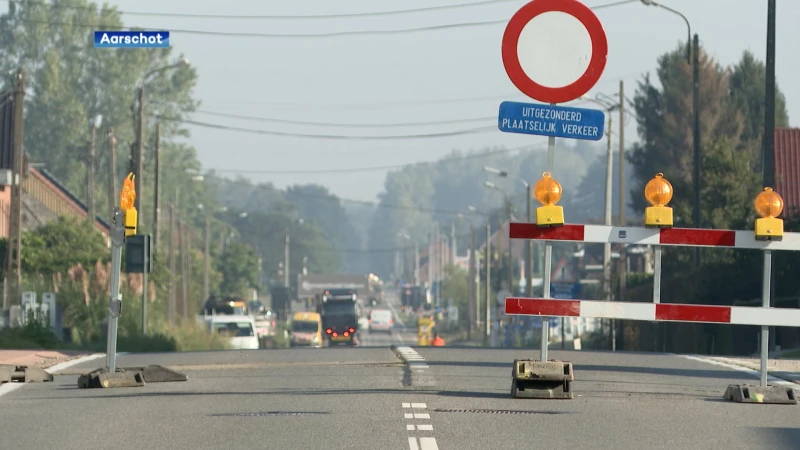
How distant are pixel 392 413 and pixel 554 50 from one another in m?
3.28

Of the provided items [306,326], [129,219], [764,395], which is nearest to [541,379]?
[764,395]

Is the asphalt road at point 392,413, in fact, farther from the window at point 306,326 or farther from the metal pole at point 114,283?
the window at point 306,326

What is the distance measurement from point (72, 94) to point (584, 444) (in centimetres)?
9516

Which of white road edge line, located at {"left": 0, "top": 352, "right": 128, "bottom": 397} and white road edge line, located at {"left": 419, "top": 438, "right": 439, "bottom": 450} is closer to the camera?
white road edge line, located at {"left": 419, "top": 438, "right": 439, "bottom": 450}

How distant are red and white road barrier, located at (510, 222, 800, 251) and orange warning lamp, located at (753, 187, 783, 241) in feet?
0.30

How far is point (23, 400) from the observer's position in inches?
484

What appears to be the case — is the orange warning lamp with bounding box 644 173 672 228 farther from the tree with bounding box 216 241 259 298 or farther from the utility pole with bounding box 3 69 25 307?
the tree with bounding box 216 241 259 298

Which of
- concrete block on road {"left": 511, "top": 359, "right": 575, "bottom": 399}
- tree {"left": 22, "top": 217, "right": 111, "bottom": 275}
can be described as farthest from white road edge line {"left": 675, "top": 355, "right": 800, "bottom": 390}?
tree {"left": 22, "top": 217, "right": 111, "bottom": 275}

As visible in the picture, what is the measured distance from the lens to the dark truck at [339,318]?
236 feet

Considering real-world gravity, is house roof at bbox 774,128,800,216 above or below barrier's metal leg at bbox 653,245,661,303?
above

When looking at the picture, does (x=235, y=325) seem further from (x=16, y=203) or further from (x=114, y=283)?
(x=114, y=283)

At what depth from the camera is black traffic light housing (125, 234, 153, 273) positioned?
29828 mm

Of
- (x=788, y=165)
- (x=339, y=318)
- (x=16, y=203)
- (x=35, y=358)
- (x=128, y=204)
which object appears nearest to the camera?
(x=128, y=204)

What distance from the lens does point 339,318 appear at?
7219 centimetres
